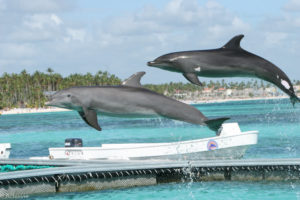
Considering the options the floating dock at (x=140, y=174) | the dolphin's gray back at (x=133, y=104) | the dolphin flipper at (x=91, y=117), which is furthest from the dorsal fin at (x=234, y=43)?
the floating dock at (x=140, y=174)

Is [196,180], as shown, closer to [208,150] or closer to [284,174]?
[284,174]

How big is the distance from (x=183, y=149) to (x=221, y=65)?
23937 mm

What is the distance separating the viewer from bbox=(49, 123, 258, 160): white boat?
95.6 feet

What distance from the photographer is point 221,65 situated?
5918 millimetres

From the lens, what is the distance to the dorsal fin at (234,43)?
6723mm

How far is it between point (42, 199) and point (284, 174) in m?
9.77

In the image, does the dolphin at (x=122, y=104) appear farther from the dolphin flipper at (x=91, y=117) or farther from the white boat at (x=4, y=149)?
the white boat at (x=4, y=149)

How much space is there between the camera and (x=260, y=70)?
20.2 ft

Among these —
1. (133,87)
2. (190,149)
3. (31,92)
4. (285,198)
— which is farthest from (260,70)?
(31,92)

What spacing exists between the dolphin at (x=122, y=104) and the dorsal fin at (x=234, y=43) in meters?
1.08

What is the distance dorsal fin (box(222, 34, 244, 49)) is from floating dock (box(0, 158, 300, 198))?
570 inches

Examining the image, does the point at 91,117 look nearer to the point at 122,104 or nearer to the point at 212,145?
the point at 122,104

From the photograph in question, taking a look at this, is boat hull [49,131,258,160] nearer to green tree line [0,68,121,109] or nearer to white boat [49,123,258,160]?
white boat [49,123,258,160]

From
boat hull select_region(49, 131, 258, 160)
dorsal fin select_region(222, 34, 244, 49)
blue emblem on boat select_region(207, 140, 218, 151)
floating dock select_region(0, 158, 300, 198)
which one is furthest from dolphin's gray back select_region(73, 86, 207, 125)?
blue emblem on boat select_region(207, 140, 218, 151)
